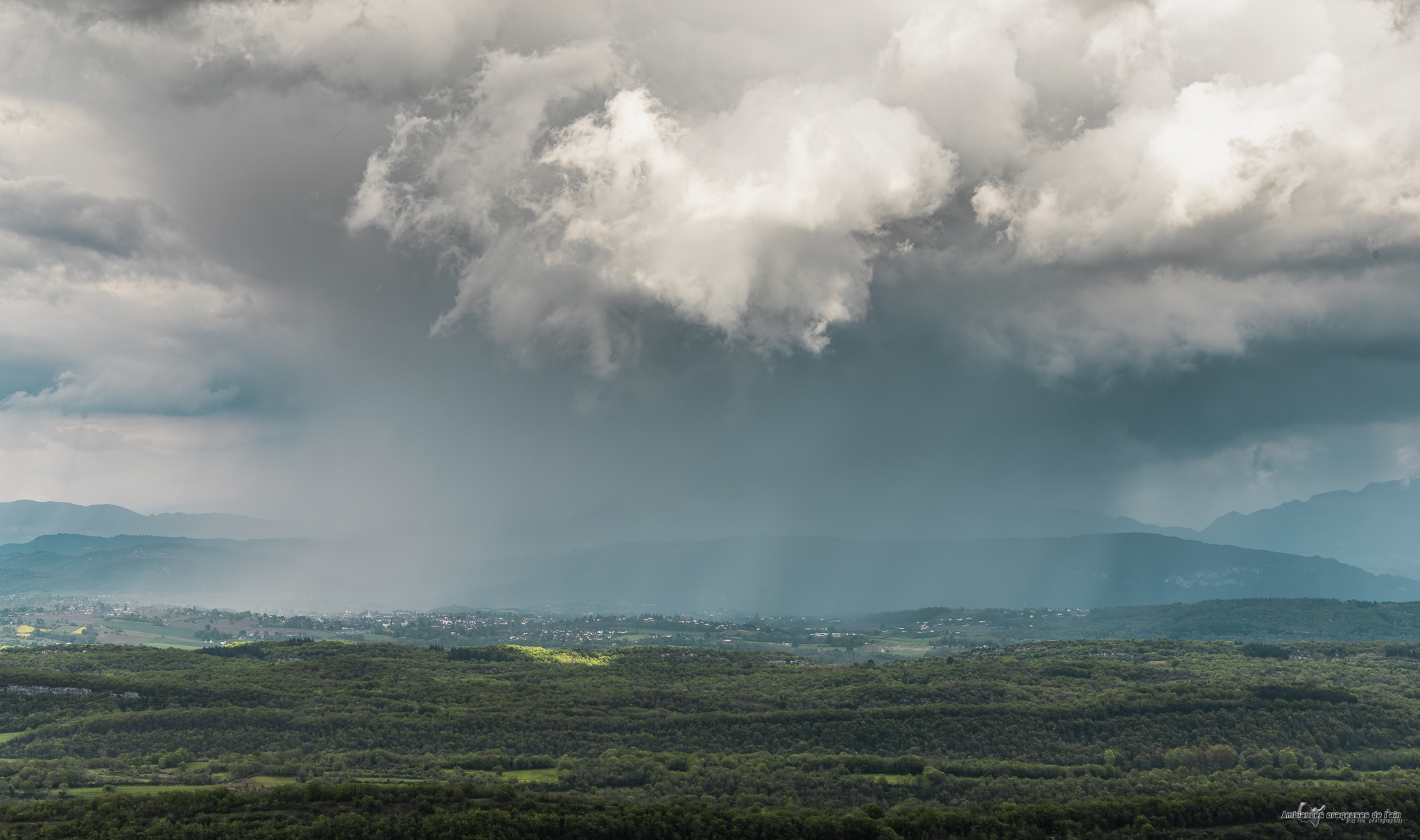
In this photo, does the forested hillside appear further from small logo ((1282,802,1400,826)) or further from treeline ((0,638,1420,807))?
small logo ((1282,802,1400,826))

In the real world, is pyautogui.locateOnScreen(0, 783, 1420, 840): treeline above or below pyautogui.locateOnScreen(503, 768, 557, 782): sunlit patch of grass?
above

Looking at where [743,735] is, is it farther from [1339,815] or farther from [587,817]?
[1339,815]

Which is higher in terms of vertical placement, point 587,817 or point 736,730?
point 587,817

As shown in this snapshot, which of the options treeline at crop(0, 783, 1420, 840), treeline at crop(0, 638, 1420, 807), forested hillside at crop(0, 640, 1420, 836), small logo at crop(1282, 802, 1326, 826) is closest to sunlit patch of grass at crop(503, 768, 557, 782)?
forested hillside at crop(0, 640, 1420, 836)

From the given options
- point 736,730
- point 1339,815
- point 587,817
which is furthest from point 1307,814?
point 736,730

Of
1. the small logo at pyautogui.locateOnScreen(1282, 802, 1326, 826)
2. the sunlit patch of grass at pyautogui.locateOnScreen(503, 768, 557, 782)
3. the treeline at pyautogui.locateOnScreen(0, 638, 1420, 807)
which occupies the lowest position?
the sunlit patch of grass at pyautogui.locateOnScreen(503, 768, 557, 782)

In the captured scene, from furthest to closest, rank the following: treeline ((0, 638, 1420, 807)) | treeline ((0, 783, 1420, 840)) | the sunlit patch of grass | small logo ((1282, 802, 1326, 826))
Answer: the sunlit patch of grass
treeline ((0, 638, 1420, 807))
small logo ((1282, 802, 1326, 826))
treeline ((0, 783, 1420, 840))

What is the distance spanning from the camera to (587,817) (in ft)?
188

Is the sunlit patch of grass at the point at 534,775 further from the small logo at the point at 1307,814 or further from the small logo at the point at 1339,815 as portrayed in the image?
the small logo at the point at 1339,815

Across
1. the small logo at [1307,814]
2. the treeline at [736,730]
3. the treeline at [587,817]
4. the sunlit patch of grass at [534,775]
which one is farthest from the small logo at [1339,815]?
the sunlit patch of grass at [534,775]

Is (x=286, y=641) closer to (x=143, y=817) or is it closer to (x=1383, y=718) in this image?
(x=143, y=817)

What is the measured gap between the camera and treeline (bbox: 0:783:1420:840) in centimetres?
5403

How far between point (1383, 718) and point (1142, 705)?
23.8 m

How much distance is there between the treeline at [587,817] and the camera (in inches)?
2127
